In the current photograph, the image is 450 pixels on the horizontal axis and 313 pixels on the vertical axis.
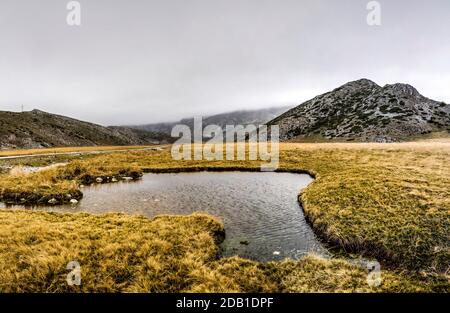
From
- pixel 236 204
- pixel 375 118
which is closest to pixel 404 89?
pixel 375 118

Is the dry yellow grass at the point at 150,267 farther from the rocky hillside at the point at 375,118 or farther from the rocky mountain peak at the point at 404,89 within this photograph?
the rocky mountain peak at the point at 404,89

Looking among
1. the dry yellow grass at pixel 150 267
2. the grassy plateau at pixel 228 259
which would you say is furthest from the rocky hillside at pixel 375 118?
the dry yellow grass at pixel 150 267

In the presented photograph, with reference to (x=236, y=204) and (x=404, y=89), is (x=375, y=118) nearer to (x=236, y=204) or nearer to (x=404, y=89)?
(x=404, y=89)

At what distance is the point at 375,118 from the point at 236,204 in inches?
5601

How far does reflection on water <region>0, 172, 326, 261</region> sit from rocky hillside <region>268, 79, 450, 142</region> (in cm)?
9991

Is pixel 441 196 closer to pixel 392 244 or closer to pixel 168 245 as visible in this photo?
pixel 392 244

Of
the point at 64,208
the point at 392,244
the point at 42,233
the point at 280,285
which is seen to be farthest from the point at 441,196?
the point at 64,208

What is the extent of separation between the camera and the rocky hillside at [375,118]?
413 ft

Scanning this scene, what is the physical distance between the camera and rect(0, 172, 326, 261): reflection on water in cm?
1736

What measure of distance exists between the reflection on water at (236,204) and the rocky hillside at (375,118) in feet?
328

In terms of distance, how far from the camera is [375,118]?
479 ft

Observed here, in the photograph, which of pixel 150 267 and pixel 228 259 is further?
pixel 228 259

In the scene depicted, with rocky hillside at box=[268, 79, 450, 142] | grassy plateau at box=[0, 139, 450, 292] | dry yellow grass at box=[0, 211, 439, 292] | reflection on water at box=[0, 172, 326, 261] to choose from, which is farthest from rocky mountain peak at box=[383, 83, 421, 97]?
dry yellow grass at box=[0, 211, 439, 292]
